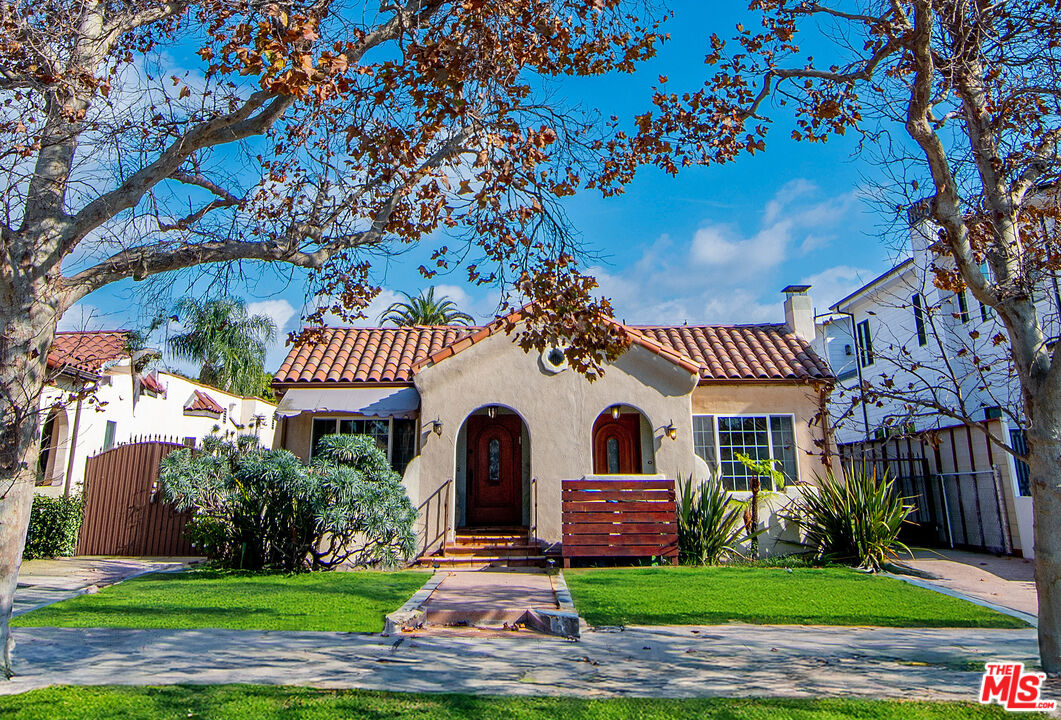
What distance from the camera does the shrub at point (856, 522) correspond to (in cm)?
1499

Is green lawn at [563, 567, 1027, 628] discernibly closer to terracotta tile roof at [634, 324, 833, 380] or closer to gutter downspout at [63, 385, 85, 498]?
terracotta tile roof at [634, 324, 833, 380]

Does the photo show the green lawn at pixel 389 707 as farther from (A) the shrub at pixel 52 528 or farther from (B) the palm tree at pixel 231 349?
(B) the palm tree at pixel 231 349

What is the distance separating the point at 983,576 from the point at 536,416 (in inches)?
402

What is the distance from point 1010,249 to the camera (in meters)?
7.34

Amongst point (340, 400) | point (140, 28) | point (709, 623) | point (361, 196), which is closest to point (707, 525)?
point (709, 623)

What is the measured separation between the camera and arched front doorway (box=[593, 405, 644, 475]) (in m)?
19.1

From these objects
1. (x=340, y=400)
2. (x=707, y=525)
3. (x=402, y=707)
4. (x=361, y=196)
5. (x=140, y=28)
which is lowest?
(x=402, y=707)

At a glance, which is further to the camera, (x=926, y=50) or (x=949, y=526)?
(x=949, y=526)

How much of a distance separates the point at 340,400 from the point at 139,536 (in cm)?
660

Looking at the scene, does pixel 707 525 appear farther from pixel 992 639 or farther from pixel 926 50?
pixel 926 50

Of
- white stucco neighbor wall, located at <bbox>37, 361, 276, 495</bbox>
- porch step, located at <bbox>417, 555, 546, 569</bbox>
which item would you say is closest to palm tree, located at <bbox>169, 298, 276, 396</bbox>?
white stucco neighbor wall, located at <bbox>37, 361, 276, 495</bbox>

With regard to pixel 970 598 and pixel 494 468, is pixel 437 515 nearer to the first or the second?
pixel 494 468

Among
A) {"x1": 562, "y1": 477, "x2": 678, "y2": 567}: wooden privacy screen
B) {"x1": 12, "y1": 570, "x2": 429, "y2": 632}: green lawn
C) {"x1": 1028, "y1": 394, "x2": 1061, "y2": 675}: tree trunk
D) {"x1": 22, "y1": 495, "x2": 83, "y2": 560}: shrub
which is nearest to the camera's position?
{"x1": 1028, "y1": 394, "x2": 1061, "y2": 675}: tree trunk

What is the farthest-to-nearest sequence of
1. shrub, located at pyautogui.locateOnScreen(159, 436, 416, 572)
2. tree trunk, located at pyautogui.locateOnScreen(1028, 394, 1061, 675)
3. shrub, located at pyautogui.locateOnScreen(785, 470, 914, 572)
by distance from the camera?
shrub, located at pyautogui.locateOnScreen(785, 470, 914, 572) → shrub, located at pyautogui.locateOnScreen(159, 436, 416, 572) → tree trunk, located at pyautogui.locateOnScreen(1028, 394, 1061, 675)
